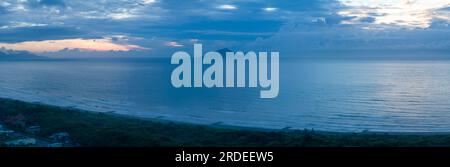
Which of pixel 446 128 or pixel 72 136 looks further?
pixel 446 128

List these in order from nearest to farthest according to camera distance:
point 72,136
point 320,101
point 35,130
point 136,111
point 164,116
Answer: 1. point 72,136
2. point 35,130
3. point 164,116
4. point 136,111
5. point 320,101

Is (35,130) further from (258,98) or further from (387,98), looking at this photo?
(387,98)

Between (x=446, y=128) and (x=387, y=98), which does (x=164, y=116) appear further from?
(x=387, y=98)

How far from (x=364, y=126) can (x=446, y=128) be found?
4.94 meters

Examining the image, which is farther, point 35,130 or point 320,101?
point 320,101

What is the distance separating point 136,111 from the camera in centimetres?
4175

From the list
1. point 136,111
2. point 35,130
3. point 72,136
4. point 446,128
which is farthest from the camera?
point 136,111
